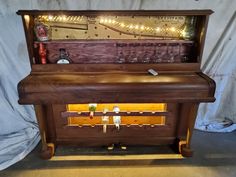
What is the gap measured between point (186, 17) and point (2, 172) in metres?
2.14

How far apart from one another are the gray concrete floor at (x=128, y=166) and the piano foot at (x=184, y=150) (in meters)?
0.05

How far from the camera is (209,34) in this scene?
2.17 metres

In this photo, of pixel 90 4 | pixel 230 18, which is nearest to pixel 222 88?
pixel 230 18

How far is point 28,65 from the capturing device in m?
2.19

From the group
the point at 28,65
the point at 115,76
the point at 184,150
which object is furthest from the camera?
the point at 28,65

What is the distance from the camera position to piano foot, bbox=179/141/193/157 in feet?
6.52

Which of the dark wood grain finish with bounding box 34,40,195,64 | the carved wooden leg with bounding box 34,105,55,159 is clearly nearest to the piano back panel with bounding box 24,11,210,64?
the dark wood grain finish with bounding box 34,40,195,64

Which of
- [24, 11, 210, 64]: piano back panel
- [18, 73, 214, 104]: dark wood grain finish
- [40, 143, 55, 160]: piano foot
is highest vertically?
[24, 11, 210, 64]: piano back panel

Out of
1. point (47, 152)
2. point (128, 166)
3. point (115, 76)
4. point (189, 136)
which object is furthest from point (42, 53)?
point (189, 136)

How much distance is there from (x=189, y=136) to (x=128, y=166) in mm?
626

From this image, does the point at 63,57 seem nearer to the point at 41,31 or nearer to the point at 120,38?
the point at 41,31

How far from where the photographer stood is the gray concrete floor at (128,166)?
182 cm

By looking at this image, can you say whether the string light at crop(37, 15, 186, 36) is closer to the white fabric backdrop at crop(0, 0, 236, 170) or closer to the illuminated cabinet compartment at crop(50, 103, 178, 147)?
the white fabric backdrop at crop(0, 0, 236, 170)

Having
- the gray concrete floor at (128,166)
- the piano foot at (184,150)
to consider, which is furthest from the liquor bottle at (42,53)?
the piano foot at (184,150)
